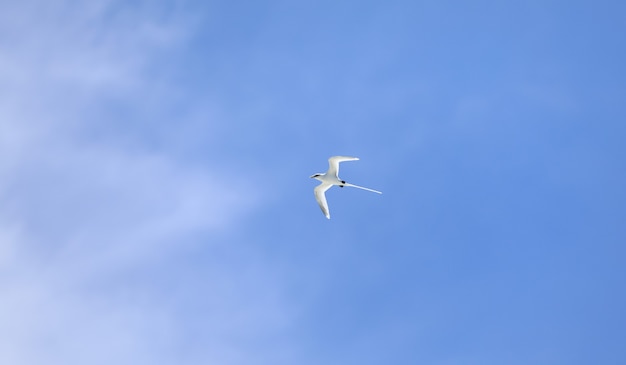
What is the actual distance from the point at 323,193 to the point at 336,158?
5.29 m

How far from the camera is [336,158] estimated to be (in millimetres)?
76875

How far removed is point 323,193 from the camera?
266 feet
